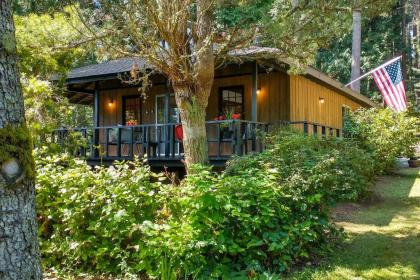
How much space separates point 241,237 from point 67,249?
2034mm

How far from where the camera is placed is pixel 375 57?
92.0 feet

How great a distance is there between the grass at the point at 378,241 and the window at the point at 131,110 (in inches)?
309

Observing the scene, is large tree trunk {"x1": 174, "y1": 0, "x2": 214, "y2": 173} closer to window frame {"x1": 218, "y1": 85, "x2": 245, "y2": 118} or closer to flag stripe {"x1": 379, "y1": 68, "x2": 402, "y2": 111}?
window frame {"x1": 218, "y1": 85, "x2": 245, "y2": 118}

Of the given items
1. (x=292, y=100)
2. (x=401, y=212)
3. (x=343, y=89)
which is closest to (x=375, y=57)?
(x=343, y=89)

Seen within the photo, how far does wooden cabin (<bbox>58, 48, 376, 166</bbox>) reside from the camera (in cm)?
1010

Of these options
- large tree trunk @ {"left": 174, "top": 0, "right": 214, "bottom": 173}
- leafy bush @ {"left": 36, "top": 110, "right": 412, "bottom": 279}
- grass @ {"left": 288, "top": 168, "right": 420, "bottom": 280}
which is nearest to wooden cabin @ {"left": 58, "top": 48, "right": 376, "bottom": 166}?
large tree trunk @ {"left": 174, "top": 0, "right": 214, "bottom": 173}

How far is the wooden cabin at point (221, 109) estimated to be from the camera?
398 inches

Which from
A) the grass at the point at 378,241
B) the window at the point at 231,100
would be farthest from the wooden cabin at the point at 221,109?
the grass at the point at 378,241

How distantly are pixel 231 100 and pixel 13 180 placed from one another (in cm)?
1030

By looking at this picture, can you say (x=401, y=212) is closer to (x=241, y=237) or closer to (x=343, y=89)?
(x=241, y=237)

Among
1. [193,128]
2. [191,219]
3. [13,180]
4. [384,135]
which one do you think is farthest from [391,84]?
[13,180]

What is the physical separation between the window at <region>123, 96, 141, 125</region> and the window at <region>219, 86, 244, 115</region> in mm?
3282

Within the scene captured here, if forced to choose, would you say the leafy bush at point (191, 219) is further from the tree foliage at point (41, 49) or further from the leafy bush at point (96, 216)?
the tree foliage at point (41, 49)

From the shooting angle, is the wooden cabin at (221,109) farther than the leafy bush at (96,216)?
Yes
